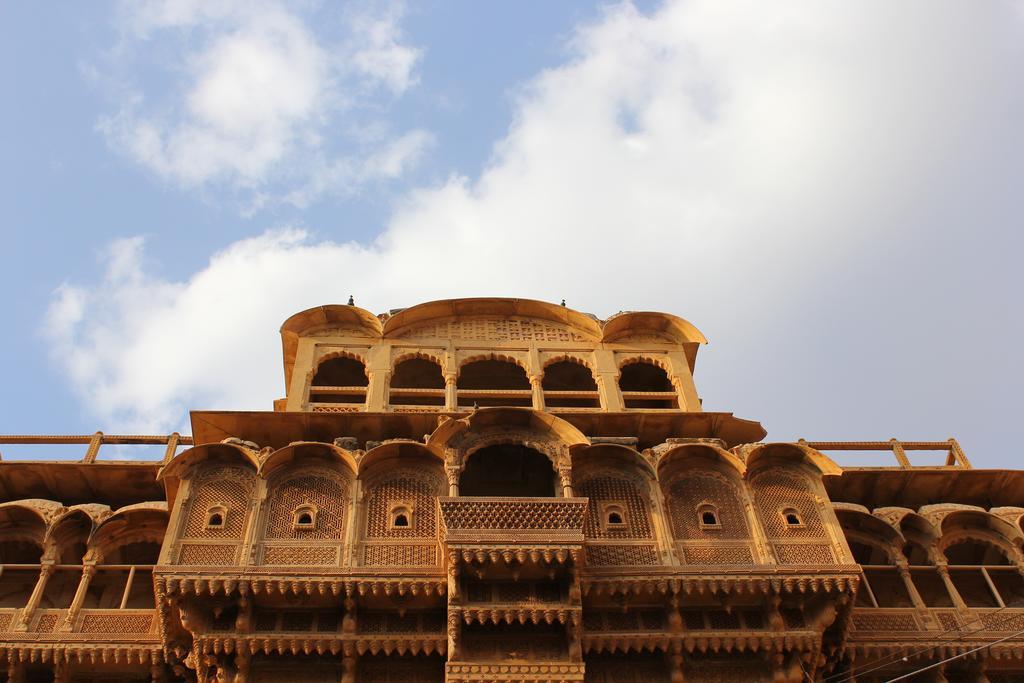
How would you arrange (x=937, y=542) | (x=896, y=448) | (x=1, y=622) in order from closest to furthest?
1. (x=1, y=622)
2. (x=937, y=542)
3. (x=896, y=448)

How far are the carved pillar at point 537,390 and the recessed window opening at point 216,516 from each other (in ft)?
18.9

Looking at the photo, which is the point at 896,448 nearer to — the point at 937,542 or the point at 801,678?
the point at 937,542

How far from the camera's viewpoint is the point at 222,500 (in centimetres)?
1752

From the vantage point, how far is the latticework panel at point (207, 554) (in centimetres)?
1655

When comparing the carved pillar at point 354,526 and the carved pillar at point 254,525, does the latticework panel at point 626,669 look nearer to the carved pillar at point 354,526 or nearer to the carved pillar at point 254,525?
the carved pillar at point 354,526

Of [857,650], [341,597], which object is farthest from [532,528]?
[857,650]

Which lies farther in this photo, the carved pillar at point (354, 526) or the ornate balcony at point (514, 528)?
the carved pillar at point (354, 526)

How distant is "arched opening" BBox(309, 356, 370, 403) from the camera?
21328 mm

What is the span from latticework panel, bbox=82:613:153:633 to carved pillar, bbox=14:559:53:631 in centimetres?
81

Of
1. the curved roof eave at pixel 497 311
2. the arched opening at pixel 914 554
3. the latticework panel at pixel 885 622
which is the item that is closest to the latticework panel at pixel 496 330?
the curved roof eave at pixel 497 311

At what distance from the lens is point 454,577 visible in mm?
15930

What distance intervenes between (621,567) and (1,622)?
362 inches

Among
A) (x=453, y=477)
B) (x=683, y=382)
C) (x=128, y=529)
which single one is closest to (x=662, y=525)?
(x=453, y=477)

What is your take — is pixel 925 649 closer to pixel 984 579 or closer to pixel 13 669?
pixel 984 579
